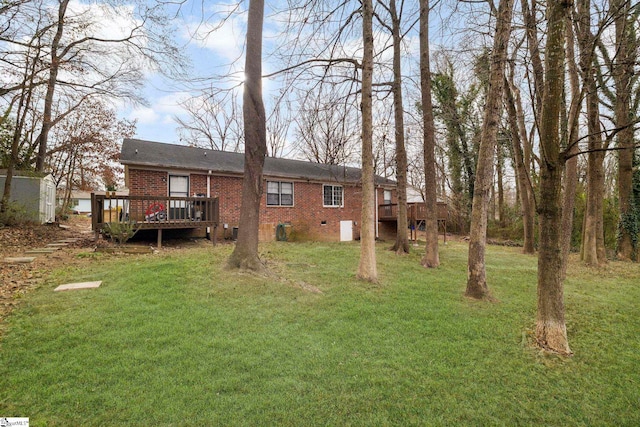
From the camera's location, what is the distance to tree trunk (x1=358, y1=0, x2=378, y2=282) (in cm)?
595

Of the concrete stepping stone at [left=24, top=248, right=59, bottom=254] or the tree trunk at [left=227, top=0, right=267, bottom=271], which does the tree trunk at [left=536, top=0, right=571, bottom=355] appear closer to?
the tree trunk at [left=227, top=0, right=267, bottom=271]

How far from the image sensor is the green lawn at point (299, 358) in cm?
234

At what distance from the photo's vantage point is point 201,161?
12469 mm

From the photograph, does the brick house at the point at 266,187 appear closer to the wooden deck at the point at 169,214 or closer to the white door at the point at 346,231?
the white door at the point at 346,231

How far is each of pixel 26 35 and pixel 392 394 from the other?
1368cm

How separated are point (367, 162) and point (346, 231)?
406 inches

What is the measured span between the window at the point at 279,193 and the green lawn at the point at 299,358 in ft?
27.8

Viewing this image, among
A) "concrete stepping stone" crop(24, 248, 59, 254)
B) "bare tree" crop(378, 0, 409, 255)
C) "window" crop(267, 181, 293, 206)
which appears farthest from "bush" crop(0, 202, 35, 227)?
"bare tree" crop(378, 0, 409, 255)

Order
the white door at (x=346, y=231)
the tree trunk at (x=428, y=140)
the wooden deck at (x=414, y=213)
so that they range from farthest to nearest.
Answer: the white door at (x=346, y=231) < the wooden deck at (x=414, y=213) < the tree trunk at (x=428, y=140)

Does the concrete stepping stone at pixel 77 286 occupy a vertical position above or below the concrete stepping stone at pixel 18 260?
below

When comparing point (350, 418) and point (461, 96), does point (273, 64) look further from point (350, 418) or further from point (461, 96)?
point (461, 96)

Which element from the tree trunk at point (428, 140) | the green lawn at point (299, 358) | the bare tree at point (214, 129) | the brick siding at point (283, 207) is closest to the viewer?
the green lawn at point (299, 358)

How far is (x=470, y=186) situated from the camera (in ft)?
63.2

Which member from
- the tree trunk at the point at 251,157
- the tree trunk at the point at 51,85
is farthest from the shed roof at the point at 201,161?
the tree trunk at the point at 51,85
